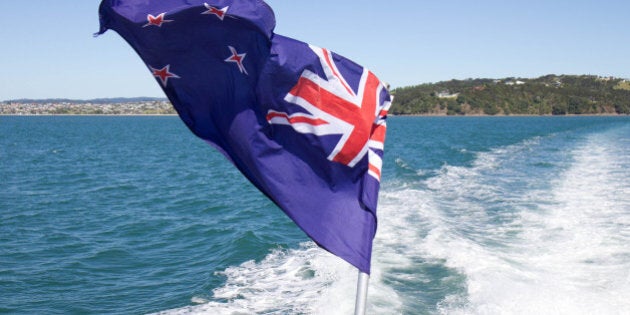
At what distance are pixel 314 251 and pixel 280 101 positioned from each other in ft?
28.6

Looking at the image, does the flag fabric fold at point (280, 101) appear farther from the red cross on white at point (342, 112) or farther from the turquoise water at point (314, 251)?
the turquoise water at point (314, 251)

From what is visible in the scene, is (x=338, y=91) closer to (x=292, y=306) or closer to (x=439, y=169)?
(x=292, y=306)

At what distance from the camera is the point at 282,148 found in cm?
525

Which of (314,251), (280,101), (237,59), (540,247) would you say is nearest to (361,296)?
(280,101)

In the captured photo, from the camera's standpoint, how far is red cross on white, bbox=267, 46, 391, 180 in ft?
16.5

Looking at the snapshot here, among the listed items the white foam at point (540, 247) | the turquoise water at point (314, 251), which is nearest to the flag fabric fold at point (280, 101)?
the turquoise water at point (314, 251)

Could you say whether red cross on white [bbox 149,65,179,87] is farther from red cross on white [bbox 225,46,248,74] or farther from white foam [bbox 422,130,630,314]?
white foam [bbox 422,130,630,314]

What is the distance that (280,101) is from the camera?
516cm

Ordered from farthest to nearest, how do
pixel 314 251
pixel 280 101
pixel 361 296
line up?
pixel 314 251, pixel 280 101, pixel 361 296

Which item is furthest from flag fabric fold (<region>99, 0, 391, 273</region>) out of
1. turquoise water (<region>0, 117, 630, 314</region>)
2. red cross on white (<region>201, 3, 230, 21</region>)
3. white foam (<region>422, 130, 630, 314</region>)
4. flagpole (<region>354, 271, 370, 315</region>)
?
white foam (<region>422, 130, 630, 314</region>)

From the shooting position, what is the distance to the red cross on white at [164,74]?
520 cm

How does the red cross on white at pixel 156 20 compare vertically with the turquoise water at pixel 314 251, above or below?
above

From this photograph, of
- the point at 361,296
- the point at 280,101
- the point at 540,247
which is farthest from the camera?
the point at 540,247

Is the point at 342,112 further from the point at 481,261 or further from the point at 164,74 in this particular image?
the point at 481,261
